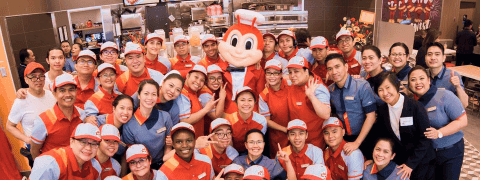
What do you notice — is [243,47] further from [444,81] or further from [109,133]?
[444,81]

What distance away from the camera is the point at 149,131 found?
10.6ft

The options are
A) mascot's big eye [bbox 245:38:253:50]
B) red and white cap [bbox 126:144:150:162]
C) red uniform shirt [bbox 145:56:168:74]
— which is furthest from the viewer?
red uniform shirt [bbox 145:56:168:74]

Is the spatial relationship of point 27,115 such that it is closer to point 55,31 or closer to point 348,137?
point 348,137

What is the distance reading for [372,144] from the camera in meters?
3.72

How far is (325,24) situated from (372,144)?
20.6 feet

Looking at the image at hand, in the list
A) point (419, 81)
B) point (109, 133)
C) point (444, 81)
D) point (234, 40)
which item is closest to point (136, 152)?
point (109, 133)

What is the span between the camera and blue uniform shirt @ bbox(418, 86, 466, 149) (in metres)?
3.48

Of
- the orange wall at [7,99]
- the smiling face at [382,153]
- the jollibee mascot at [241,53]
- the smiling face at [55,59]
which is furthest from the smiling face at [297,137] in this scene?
the orange wall at [7,99]

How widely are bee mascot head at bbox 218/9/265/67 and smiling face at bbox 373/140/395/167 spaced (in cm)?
153

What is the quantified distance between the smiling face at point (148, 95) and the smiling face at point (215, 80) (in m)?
0.76

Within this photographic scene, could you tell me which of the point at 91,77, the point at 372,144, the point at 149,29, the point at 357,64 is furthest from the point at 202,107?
the point at 149,29

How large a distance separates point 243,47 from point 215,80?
52 centimetres

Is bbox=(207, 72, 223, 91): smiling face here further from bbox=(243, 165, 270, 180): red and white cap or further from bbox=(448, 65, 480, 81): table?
bbox=(448, 65, 480, 81): table

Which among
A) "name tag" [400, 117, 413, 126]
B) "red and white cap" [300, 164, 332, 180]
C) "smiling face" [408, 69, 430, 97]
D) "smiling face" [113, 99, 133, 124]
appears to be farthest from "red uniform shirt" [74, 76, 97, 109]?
"smiling face" [408, 69, 430, 97]
